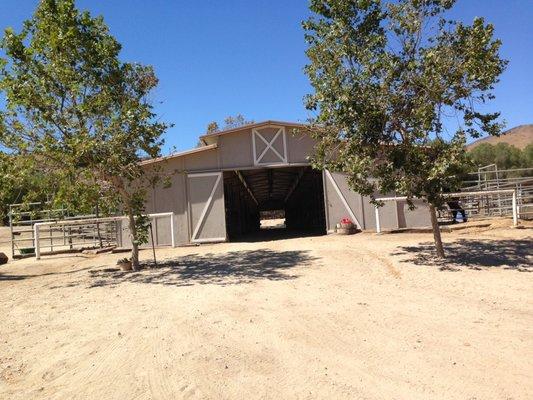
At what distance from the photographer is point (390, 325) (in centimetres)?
616

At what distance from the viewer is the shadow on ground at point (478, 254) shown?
10.0m

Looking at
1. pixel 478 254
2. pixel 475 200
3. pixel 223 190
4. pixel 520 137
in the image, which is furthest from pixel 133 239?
pixel 520 137

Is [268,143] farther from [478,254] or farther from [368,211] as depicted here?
[478,254]

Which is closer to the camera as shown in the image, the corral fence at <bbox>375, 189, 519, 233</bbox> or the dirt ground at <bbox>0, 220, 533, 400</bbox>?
the dirt ground at <bbox>0, 220, 533, 400</bbox>

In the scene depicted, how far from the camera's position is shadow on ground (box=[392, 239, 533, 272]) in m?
10.0

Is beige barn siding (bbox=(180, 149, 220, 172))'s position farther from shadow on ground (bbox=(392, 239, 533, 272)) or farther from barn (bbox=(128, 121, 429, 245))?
shadow on ground (bbox=(392, 239, 533, 272))

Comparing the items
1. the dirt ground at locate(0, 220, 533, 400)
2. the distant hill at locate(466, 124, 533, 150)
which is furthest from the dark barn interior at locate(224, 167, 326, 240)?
the distant hill at locate(466, 124, 533, 150)

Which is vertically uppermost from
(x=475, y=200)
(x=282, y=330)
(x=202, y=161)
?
(x=202, y=161)

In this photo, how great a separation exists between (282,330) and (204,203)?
11.3m

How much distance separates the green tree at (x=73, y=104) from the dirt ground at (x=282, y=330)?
2530 mm

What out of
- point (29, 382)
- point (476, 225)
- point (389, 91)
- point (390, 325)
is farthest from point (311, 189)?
point (29, 382)

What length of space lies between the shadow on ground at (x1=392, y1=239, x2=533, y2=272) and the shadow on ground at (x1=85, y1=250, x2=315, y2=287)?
2699 millimetres

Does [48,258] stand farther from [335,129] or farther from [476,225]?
[476,225]

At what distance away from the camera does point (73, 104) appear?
408 inches
